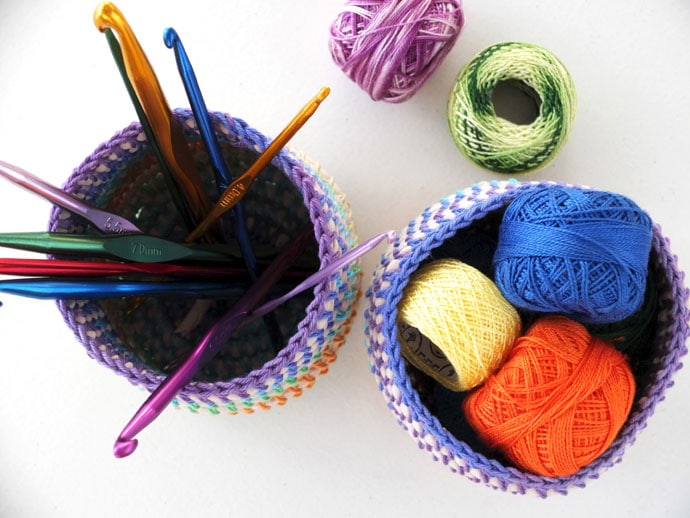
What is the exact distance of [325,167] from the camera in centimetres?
47

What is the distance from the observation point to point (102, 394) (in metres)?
0.48

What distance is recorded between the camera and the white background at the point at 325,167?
463 millimetres

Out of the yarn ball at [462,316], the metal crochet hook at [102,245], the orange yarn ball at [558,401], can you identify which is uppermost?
the metal crochet hook at [102,245]

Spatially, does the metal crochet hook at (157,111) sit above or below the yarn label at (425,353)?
above

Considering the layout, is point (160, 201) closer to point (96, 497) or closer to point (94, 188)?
point (94, 188)

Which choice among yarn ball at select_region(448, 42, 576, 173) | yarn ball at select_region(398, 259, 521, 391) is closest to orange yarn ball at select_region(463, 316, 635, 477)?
yarn ball at select_region(398, 259, 521, 391)

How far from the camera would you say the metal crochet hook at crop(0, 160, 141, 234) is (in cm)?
31

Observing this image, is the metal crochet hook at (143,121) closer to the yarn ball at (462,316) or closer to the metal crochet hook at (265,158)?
the metal crochet hook at (265,158)

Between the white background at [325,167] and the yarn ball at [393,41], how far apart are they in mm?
43

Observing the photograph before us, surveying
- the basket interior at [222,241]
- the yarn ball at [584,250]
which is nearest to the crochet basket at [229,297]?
the basket interior at [222,241]

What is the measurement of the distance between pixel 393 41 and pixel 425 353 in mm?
191

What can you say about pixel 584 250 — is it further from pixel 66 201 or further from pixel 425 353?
pixel 66 201

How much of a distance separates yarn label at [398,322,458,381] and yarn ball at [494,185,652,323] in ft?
0.26

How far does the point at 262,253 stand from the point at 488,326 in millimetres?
147
